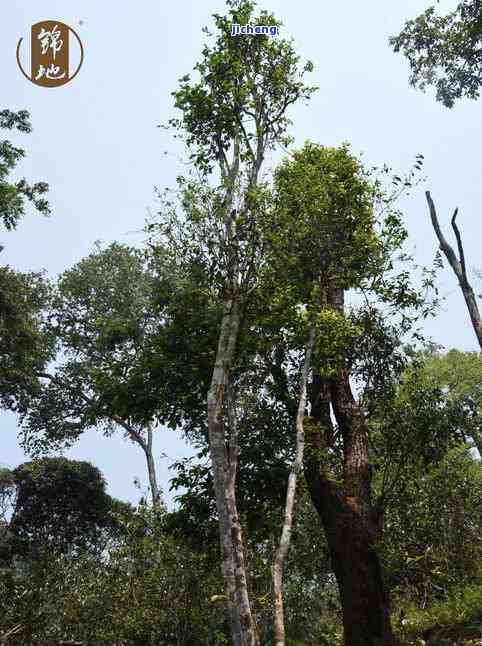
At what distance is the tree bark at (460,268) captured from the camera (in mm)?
13195

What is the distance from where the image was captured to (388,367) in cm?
1389

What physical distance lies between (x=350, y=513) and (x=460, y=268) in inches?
233

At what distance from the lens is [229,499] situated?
31.7 ft

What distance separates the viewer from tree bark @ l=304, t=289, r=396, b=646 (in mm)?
11695

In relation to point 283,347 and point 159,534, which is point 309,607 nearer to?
point 159,534

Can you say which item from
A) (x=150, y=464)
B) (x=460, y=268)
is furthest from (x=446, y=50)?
(x=150, y=464)

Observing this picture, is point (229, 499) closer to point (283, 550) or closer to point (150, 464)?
point (283, 550)

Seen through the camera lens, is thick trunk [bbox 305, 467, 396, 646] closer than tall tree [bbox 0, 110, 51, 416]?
Yes

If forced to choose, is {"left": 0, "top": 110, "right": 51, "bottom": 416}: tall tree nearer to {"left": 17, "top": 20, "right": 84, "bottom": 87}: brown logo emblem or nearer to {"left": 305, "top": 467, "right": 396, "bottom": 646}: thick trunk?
{"left": 17, "top": 20, "right": 84, "bottom": 87}: brown logo emblem

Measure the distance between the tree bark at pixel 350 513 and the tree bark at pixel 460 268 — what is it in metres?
2.96

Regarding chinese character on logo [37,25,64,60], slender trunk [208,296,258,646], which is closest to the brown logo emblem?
chinese character on logo [37,25,64,60]

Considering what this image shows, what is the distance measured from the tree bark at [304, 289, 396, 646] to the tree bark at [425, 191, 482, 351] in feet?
9.71

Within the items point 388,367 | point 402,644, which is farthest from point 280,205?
point 402,644

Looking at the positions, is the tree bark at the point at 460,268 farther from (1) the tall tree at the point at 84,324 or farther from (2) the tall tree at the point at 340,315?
(1) the tall tree at the point at 84,324
